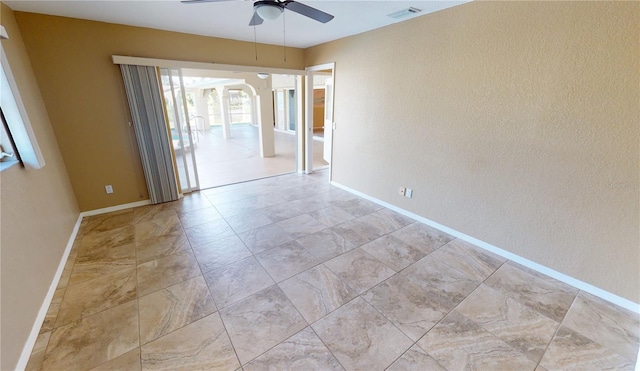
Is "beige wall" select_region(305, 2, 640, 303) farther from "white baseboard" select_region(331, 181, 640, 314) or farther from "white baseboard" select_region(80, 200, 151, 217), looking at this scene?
"white baseboard" select_region(80, 200, 151, 217)

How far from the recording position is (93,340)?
1.68 meters

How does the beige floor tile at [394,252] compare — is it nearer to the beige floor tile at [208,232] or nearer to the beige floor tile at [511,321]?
the beige floor tile at [511,321]

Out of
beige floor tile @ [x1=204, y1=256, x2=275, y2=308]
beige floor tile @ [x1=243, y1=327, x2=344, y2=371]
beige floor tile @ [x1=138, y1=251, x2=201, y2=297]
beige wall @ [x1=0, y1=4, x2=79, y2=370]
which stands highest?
beige wall @ [x1=0, y1=4, x2=79, y2=370]

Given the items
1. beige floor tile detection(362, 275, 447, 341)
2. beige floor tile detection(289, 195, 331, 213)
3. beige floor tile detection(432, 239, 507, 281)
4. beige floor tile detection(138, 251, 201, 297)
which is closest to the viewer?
beige floor tile detection(362, 275, 447, 341)

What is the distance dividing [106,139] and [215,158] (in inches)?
140

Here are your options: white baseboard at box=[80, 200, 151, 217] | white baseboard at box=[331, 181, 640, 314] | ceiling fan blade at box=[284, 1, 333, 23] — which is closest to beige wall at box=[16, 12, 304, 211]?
white baseboard at box=[80, 200, 151, 217]

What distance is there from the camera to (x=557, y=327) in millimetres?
1849

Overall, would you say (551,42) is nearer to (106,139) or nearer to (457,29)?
(457,29)

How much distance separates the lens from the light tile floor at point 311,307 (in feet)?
5.25

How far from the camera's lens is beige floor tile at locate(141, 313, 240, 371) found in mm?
1530

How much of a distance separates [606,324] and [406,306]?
1.45 m

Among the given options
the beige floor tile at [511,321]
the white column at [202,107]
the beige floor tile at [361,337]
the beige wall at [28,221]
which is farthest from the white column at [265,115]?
the white column at [202,107]

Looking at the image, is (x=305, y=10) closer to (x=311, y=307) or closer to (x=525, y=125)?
(x=525, y=125)

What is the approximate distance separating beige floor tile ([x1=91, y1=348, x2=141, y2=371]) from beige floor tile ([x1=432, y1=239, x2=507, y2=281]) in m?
2.59
